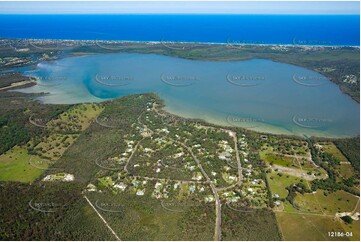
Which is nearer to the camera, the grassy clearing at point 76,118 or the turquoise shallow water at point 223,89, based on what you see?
the grassy clearing at point 76,118

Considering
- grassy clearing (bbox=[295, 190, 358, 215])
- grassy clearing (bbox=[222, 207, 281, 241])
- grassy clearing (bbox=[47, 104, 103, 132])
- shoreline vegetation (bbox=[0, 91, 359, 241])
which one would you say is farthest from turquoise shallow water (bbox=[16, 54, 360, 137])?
grassy clearing (bbox=[222, 207, 281, 241])

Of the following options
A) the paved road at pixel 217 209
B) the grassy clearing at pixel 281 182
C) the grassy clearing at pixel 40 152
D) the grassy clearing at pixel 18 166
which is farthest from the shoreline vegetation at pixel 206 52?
the grassy clearing at pixel 18 166

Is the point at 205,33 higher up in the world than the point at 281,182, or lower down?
higher up

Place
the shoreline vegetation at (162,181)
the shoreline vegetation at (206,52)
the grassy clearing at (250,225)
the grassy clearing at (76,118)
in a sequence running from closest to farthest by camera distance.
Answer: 1. the grassy clearing at (250,225)
2. the shoreline vegetation at (162,181)
3. the grassy clearing at (76,118)
4. the shoreline vegetation at (206,52)

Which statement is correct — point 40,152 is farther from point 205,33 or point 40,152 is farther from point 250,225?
point 205,33

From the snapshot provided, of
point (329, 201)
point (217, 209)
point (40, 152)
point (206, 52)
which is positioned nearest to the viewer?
point (217, 209)

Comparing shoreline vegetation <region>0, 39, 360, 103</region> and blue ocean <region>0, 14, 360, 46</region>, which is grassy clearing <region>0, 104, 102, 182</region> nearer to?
shoreline vegetation <region>0, 39, 360, 103</region>

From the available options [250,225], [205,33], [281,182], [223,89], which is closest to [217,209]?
[250,225]

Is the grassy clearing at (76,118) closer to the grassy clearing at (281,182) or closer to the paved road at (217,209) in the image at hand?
the paved road at (217,209)

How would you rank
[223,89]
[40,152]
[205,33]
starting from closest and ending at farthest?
[40,152] < [223,89] < [205,33]

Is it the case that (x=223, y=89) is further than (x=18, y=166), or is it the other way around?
(x=223, y=89)
